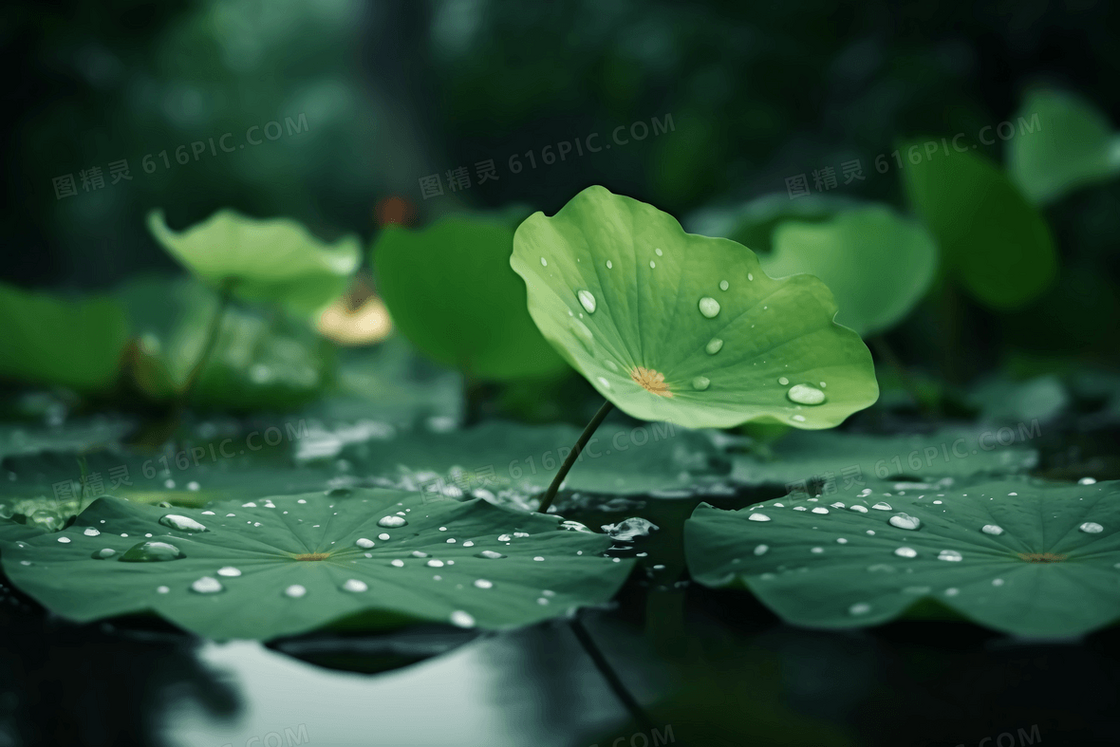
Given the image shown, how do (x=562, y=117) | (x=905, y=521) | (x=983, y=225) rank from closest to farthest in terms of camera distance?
(x=905, y=521), (x=983, y=225), (x=562, y=117)

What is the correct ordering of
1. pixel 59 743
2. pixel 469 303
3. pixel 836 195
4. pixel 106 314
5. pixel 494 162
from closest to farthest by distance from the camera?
1. pixel 59 743
2. pixel 469 303
3. pixel 106 314
4. pixel 836 195
5. pixel 494 162

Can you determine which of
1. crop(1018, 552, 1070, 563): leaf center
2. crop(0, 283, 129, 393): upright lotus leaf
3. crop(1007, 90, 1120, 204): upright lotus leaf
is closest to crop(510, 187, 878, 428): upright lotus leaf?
crop(1018, 552, 1070, 563): leaf center

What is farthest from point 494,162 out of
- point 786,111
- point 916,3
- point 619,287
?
point 619,287

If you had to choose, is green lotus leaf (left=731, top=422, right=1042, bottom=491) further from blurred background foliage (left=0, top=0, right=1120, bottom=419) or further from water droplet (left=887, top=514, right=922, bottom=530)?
blurred background foliage (left=0, top=0, right=1120, bottom=419)

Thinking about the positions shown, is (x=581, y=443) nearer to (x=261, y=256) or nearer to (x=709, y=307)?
(x=709, y=307)

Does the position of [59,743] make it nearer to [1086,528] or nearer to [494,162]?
[1086,528]

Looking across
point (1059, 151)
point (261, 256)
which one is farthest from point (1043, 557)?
point (1059, 151)
